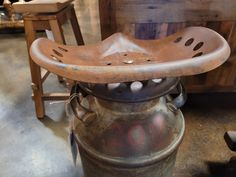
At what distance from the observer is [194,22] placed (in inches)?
55.7

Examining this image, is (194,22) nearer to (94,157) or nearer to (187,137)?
(187,137)

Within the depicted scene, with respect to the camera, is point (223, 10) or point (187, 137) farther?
point (187, 137)

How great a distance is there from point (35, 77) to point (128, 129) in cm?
105

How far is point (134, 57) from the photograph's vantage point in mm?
882

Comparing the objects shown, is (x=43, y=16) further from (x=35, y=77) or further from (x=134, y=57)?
(x=134, y=57)

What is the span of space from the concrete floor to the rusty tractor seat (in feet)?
2.59

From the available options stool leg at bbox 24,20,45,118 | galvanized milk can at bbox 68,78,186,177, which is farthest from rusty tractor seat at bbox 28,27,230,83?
stool leg at bbox 24,20,45,118

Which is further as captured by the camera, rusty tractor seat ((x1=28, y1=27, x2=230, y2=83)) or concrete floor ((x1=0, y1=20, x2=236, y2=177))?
concrete floor ((x1=0, y1=20, x2=236, y2=177))

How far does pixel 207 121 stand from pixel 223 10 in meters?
0.80

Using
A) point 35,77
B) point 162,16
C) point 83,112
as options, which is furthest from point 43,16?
point 83,112

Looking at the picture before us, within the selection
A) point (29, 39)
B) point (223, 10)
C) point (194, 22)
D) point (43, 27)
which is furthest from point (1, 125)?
point (223, 10)

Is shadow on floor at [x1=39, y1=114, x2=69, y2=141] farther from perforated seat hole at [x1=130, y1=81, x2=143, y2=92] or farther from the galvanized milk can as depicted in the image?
perforated seat hole at [x1=130, y1=81, x2=143, y2=92]

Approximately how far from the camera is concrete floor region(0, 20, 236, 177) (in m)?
1.39

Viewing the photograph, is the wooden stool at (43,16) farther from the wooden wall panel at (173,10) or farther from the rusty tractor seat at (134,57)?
the rusty tractor seat at (134,57)
